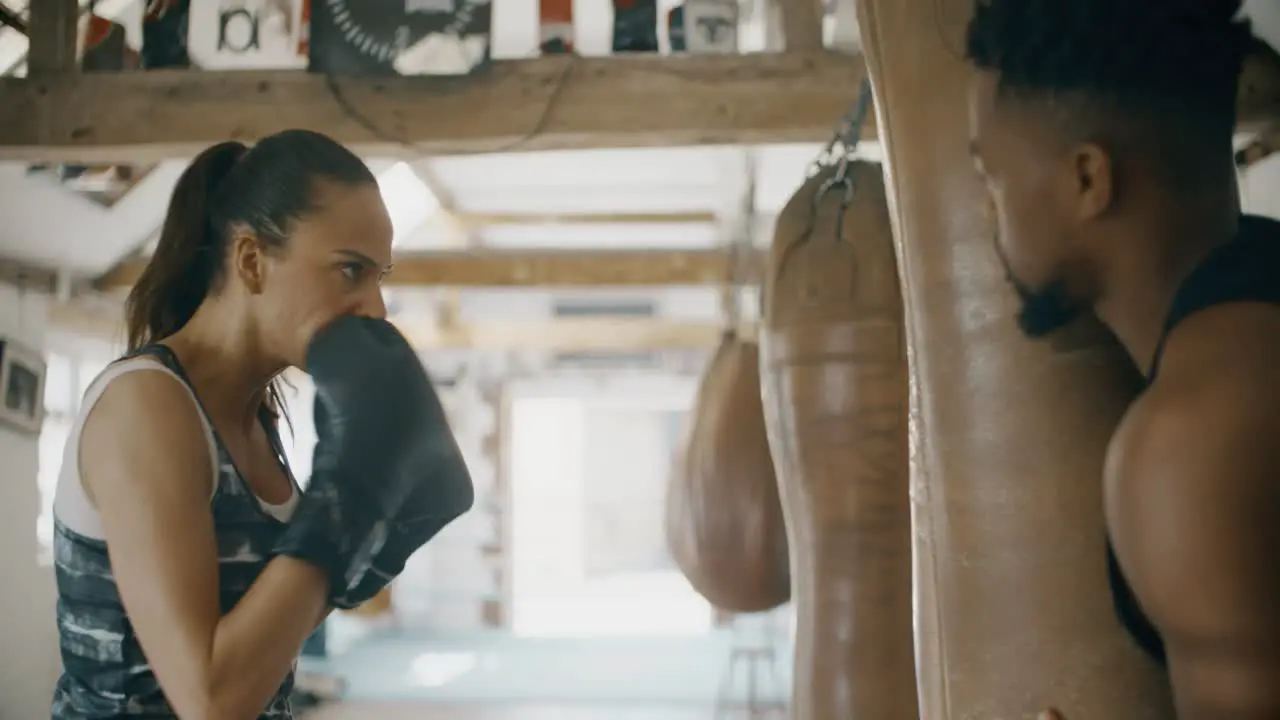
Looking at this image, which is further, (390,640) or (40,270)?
(390,640)

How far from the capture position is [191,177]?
104 cm

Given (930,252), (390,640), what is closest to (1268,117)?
(930,252)

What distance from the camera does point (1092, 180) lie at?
536mm

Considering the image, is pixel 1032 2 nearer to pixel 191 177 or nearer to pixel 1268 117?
pixel 191 177

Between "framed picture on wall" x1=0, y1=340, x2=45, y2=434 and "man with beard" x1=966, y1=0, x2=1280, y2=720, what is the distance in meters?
4.28

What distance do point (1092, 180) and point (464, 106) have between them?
5.95 feet

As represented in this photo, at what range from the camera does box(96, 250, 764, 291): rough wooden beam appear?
5.06 m

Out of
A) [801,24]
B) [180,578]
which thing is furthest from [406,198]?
[180,578]

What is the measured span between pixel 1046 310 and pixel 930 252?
0.09 m

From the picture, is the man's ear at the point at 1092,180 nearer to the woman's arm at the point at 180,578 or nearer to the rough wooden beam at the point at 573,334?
the woman's arm at the point at 180,578

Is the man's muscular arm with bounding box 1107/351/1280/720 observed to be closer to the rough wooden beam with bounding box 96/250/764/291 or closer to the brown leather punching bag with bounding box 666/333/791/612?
the brown leather punching bag with bounding box 666/333/791/612

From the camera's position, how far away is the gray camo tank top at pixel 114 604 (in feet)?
2.99

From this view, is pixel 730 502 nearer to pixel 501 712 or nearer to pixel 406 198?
pixel 501 712

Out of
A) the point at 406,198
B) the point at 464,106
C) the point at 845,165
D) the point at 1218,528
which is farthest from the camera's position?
the point at 406,198
